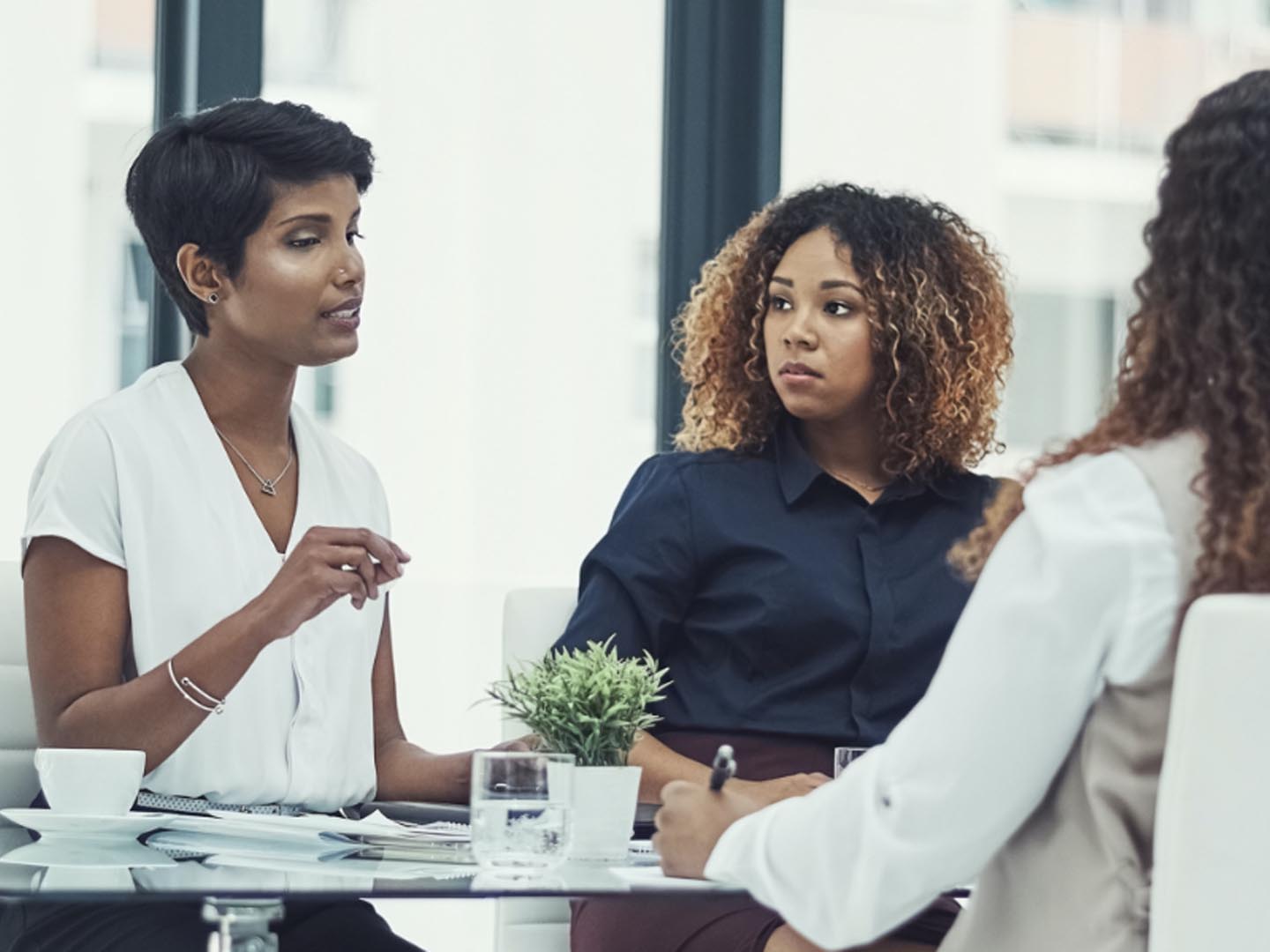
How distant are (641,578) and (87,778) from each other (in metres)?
0.88

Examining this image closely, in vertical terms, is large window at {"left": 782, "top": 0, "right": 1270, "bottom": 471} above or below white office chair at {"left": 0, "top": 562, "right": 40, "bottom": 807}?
above

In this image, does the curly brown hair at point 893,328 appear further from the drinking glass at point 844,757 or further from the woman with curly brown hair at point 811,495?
the drinking glass at point 844,757

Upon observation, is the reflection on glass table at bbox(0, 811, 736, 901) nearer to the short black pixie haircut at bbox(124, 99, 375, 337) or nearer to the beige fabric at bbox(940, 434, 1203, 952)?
the beige fabric at bbox(940, 434, 1203, 952)

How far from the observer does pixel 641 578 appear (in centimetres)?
229

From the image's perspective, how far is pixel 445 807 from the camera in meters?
1.92

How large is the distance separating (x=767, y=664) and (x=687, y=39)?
1331 mm

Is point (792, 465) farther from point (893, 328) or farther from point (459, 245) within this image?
point (459, 245)

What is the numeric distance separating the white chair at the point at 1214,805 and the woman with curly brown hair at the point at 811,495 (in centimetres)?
102

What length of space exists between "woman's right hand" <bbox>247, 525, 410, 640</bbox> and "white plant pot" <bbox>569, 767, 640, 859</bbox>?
353 mm

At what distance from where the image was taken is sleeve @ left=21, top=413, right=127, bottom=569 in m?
1.98

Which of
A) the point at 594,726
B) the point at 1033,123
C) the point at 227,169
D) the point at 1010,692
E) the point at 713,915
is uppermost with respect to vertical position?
the point at 1033,123

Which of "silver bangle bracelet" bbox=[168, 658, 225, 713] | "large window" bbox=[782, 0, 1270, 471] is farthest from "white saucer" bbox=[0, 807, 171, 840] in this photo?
"large window" bbox=[782, 0, 1270, 471]

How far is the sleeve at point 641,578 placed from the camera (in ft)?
7.45

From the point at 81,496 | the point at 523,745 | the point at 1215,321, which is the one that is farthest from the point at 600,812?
the point at 81,496
